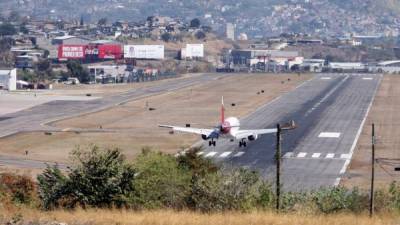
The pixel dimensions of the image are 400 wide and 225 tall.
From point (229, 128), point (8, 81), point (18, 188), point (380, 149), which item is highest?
point (18, 188)

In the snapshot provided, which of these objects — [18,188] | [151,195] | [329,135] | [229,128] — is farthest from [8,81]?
[151,195]

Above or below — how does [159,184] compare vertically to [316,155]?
above

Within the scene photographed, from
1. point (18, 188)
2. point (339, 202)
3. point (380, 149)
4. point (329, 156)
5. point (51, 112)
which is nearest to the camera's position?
point (339, 202)

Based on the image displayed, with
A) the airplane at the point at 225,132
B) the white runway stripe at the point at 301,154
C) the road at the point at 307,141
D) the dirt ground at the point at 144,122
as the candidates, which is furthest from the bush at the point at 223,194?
the airplane at the point at 225,132

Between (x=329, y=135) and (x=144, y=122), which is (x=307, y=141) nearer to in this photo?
(x=329, y=135)

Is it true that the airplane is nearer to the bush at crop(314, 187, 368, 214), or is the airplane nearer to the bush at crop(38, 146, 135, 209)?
the bush at crop(314, 187, 368, 214)

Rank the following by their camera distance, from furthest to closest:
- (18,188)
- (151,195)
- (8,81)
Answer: (8,81), (18,188), (151,195)

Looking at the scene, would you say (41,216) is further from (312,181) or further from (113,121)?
(113,121)
